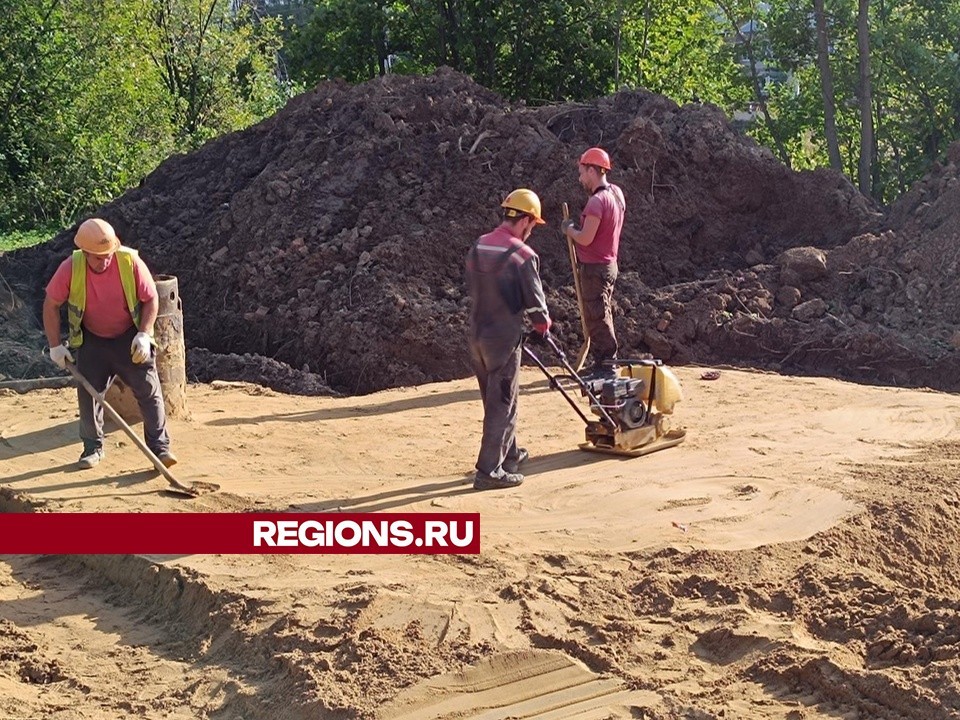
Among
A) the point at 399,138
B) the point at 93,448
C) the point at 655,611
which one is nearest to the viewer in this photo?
the point at 655,611

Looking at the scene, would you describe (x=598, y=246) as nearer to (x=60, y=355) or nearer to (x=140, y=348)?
(x=140, y=348)

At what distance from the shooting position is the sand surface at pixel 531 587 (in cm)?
563

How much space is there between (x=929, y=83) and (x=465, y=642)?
1501cm

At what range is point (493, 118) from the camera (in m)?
15.2

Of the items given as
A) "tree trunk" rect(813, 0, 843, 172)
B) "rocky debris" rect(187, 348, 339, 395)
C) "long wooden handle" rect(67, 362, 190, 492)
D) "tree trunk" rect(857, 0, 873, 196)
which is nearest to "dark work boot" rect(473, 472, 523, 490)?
"long wooden handle" rect(67, 362, 190, 492)

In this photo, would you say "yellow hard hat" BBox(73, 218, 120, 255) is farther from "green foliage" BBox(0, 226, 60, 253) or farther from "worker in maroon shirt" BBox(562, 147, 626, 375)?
"green foliage" BBox(0, 226, 60, 253)

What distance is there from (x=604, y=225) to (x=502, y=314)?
104 inches

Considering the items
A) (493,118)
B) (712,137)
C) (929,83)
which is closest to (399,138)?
(493,118)

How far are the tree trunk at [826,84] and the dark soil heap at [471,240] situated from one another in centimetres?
Result: 311

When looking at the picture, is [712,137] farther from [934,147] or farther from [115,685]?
[115,685]

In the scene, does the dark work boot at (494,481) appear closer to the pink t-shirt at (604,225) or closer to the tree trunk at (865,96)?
the pink t-shirt at (604,225)

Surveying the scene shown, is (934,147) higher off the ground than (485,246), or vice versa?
(934,147)

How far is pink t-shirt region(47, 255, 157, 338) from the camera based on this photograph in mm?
8320

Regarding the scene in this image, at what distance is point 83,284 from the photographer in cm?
830
